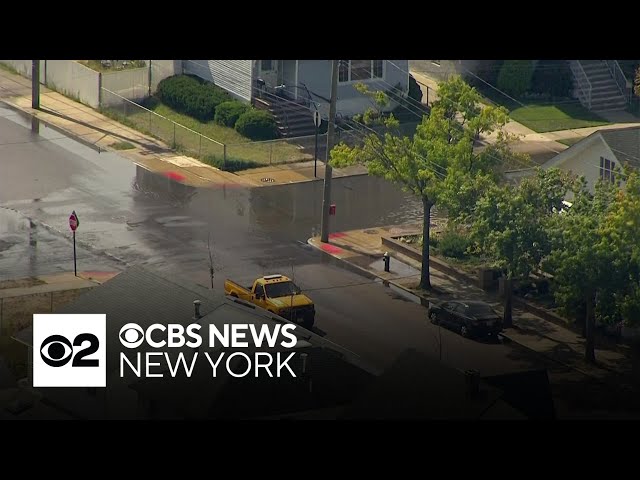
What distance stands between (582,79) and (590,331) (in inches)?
923

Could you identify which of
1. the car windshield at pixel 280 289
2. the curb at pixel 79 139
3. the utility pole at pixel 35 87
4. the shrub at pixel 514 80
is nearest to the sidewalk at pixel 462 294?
the car windshield at pixel 280 289

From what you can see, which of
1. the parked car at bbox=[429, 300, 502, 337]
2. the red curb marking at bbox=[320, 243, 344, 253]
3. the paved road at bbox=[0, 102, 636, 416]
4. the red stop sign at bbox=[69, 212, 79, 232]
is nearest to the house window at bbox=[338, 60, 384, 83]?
the paved road at bbox=[0, 102, 636, 416]

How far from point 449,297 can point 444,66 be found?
21.7 meters

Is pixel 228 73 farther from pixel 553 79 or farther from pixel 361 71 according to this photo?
pixel 553 79

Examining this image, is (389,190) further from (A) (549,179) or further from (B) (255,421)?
(B) (255,421)

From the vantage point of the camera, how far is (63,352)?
42812 mm

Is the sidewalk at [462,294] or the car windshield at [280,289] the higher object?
the car windshield at [280,289]

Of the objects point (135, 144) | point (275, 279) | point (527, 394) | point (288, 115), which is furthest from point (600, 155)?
point (135, 144)

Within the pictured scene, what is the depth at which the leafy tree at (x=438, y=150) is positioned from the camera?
48750 millimetres

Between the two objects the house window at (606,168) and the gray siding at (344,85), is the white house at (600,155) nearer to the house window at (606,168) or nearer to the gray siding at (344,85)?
the house window at (606,168)

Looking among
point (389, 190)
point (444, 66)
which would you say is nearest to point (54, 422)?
point (389, 190)

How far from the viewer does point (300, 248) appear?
51.6 metres

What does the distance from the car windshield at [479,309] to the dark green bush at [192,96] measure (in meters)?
19.6

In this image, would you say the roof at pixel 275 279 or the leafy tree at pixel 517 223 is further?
the roof at pixel 275 279
